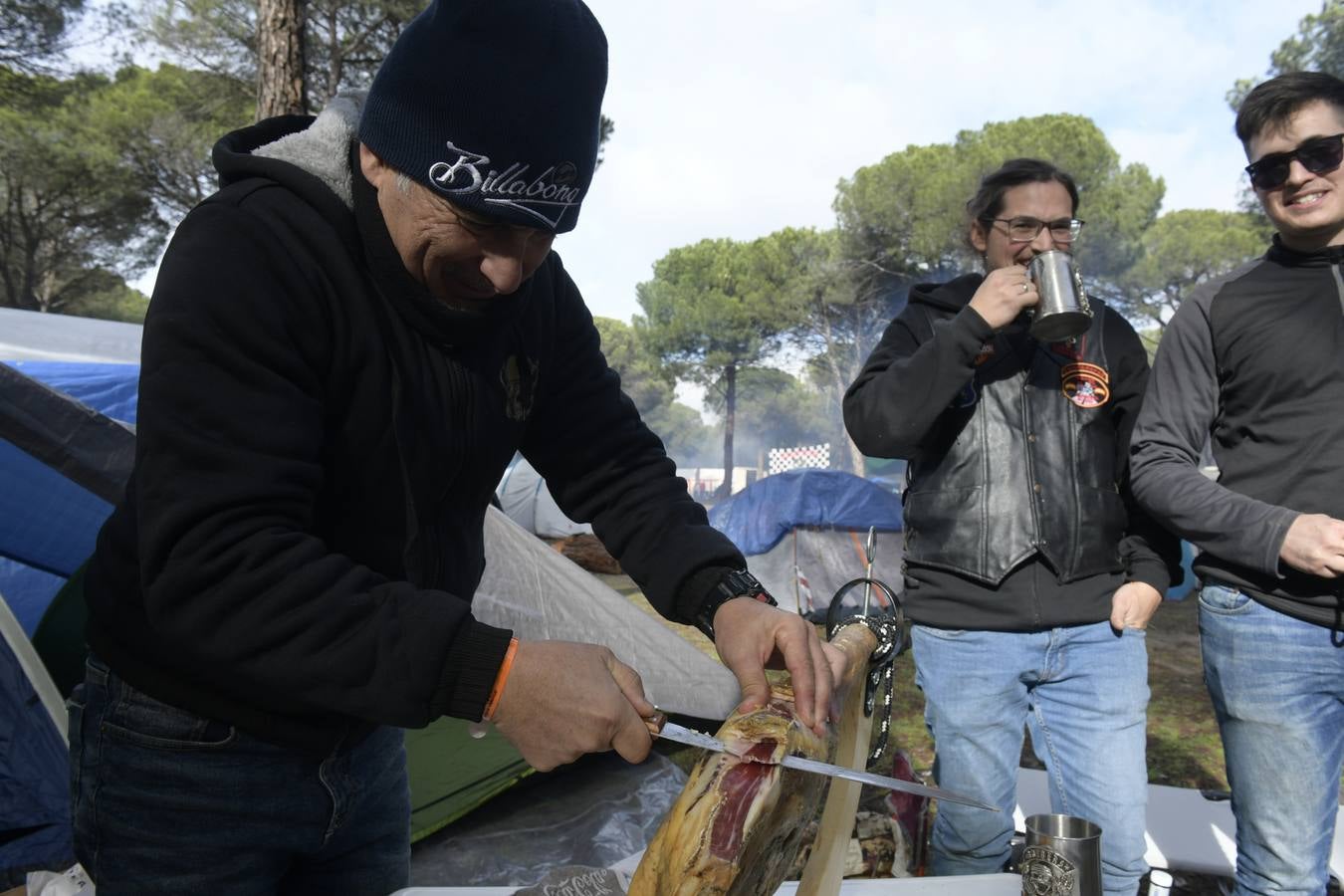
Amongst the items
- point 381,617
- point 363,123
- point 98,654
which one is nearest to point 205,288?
point 363,123

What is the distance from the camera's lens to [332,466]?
131 centimetres

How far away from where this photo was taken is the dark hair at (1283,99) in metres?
2.36

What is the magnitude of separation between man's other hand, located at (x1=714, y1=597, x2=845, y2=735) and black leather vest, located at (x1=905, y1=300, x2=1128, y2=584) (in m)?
1.23

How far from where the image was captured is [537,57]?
1229 millimetres

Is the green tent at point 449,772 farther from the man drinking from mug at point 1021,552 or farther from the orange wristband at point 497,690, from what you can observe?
the orange wristband at point 497,690

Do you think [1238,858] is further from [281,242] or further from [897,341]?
[281,242]

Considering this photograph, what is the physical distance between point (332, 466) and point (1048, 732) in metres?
2.14

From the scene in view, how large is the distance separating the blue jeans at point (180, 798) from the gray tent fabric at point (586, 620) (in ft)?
8.15

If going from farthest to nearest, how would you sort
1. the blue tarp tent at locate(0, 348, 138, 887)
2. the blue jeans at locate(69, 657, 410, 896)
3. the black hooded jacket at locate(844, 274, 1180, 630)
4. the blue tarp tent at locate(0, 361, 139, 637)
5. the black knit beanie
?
1. the blue tarp tent at locate(0, 361, 139, 637)
2. the blue tarp tent at locate(0, 348, 138, 887)
3. the black hooded jacket at locate(844, 274, 1180, 630)
4. the blue jeans at locate(69, 657, 410, 896)
5. the black knit beanie

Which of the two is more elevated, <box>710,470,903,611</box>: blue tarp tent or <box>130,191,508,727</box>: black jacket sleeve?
<box>130,191,508,727</box>: black jacket sleeve

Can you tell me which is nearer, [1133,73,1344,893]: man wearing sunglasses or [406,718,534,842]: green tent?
[1133,73,1344,893]: man wearing sunglasses

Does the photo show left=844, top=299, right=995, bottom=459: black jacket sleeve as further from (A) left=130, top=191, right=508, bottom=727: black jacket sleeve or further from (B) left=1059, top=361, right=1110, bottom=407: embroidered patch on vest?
(A) left=130, top=191, right=508, bottom=727: black jacket sleeve

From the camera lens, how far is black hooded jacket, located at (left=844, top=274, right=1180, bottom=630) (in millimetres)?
2480

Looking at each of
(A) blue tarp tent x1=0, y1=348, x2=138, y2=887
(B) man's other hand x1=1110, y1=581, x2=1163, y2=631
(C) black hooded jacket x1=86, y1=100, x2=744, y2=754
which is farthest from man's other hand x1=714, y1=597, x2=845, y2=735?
(A) blue tarp tent x1=0, y1=348, x2=138, y2=887
